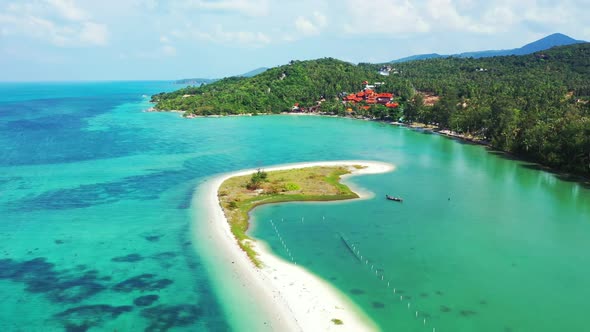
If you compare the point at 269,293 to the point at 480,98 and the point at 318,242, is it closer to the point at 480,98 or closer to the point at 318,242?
the point at 318,242

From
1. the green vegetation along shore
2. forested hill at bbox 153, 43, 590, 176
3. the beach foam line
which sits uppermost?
forested hill at bbox 153, 43, 590, 176

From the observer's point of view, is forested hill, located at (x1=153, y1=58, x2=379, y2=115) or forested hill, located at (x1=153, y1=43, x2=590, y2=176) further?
forested hill, located at (x1=153, y1=58, x2=379, y2=115)

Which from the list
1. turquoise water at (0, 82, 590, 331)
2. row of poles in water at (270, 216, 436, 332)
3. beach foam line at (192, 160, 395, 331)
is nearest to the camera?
beach foam line at (192, 160, 395, 331)

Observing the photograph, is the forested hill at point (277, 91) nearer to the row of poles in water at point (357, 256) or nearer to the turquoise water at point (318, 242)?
the turquoise water at point (318, 242)

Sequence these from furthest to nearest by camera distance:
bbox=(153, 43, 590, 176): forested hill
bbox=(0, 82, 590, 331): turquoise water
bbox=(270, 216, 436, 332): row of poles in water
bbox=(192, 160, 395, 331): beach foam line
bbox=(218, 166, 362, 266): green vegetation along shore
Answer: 1. bbox=(153, 43, 590, 176): forested hill
2. bbox=(218, 166, 362, 266): green vegetation along shore
3. bbox=(270, 216, 436, 332): row of poles in water
4. bbox=(0, 82, 590, 331): turquoise water
5. bbox=(192, 160, 395, 331): beach foam line

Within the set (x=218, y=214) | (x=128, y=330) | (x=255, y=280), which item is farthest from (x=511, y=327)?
(x=218, y=214)

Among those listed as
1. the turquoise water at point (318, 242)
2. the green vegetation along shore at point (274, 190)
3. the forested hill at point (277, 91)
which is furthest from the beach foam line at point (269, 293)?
the forested hill at point (277, 91)

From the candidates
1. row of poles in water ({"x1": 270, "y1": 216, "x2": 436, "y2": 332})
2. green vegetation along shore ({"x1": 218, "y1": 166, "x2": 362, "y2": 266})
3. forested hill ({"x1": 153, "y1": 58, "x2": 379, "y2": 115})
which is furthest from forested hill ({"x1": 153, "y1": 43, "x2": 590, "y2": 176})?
row of poles in water ({"x1": 270, "y1": 216, "x2": 436, "y2": 332})

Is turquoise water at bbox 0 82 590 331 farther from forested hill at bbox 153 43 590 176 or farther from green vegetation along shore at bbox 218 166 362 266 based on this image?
forested hill at bbox 153 43 590 176

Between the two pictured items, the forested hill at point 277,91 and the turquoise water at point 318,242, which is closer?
the turquoise water at point 318,242
